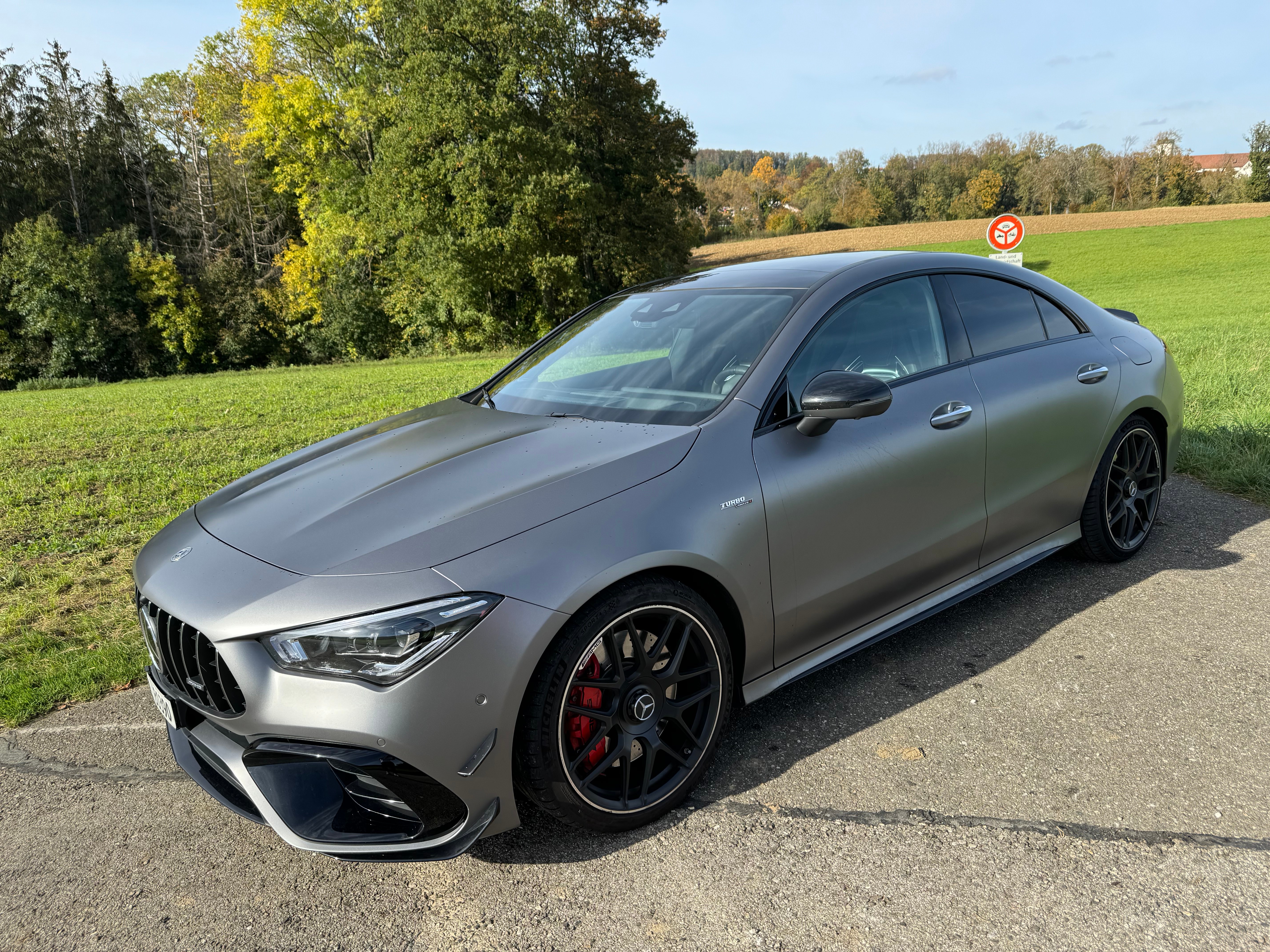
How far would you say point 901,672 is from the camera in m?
3.49

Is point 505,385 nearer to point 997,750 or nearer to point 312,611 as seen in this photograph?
point 312,611

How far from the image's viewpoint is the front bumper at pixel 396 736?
2162mm

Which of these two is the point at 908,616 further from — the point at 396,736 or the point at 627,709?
the point at 396,736

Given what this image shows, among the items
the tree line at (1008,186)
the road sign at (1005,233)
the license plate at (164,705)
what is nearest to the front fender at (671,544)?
the license plate at (164,705)

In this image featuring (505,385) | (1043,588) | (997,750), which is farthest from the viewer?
(1043,588)

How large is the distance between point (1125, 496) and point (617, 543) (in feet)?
10.3

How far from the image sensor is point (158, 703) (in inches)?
107

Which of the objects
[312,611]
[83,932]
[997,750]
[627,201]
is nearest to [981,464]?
[997,750]

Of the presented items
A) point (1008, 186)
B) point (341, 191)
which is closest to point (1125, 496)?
point (341, 191)

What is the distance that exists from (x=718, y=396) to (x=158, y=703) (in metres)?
2.06

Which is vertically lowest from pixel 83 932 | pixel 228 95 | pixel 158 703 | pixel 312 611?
pixel 83 932

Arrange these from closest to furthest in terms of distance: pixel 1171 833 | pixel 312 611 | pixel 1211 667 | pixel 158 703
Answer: pixel 312 611 → pixel 1171 833 → pixel 158 703 → pixel 1211 667

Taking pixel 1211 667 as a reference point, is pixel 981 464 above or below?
above

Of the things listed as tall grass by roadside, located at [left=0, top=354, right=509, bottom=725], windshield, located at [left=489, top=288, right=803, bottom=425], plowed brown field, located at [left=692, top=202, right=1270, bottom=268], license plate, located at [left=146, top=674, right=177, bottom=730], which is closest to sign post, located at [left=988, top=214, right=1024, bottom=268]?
tall grass by roadside, located at [left=0, top=354, right=509, bottom=725]
